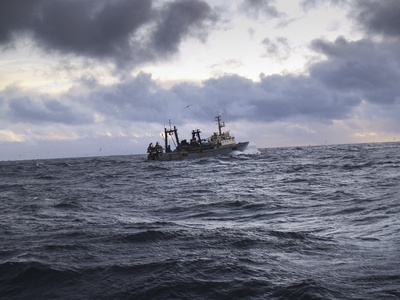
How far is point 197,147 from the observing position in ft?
222

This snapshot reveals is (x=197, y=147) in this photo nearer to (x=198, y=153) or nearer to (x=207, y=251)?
(x=198, y=153)

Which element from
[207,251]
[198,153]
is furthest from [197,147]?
[207,251]

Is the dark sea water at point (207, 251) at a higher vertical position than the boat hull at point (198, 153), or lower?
lower

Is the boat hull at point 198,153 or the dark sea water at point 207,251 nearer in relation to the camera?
the dark sea water at point 207,251

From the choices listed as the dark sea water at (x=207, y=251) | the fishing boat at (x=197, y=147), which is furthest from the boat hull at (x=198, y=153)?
the dark sea water at (x=207, y=251)

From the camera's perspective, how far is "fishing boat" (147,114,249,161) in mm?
65688

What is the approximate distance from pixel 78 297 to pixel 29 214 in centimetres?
902

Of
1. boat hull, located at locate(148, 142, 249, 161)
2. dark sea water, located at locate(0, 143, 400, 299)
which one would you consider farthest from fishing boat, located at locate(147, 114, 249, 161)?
dark sea water, located at locate(0, 143, 400, 299)

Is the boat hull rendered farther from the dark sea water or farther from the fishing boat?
the dark sea water

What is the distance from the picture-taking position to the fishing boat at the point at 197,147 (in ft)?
216

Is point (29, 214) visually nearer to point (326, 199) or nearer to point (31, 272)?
point (31, 272)

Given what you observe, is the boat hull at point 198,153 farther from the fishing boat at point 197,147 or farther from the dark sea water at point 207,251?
the dark sea water at point 207,251

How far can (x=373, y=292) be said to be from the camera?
4.95 m

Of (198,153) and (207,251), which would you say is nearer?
(207,251)
